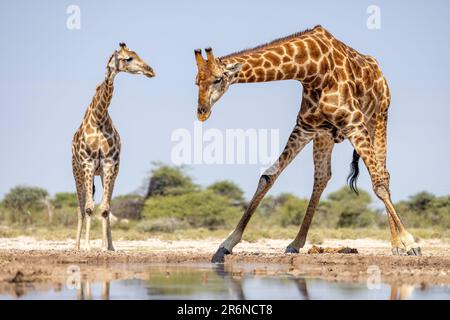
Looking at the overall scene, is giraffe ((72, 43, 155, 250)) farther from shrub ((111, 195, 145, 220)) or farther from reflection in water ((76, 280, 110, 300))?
shrub ((111, 195, 145, 220))

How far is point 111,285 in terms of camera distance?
933 centimetres

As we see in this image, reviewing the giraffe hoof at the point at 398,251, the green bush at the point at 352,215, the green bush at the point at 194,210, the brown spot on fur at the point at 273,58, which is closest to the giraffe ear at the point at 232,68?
the brown spot on fur at the point at 273,58

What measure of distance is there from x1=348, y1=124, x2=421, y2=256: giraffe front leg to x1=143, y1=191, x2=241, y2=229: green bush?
21.5 meters

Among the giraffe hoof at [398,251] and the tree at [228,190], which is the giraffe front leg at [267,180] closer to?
the giraffe hoof at [398,251]

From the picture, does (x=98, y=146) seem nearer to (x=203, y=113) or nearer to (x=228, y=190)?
(x=203, y=113)

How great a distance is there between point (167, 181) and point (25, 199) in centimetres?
605

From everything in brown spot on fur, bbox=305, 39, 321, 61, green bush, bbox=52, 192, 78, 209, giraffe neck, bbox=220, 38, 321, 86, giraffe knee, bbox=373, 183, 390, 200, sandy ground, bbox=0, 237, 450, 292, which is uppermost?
brown spot on fur, bbox=305, 39, 321, 61

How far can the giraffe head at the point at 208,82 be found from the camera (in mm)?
11445

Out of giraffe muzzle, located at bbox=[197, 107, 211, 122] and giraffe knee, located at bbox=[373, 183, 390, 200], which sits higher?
giraffe muzzle, located at bbox=[197, 107, 211, 122]

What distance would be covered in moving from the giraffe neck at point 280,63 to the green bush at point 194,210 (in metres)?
21.8

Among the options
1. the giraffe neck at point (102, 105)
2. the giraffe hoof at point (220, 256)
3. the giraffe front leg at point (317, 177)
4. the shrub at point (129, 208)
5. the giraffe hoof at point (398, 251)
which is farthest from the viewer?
the shrub at point (129, 208)

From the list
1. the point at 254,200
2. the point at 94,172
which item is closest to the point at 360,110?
the point at 254,200

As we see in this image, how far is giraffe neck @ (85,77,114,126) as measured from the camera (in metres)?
15.1

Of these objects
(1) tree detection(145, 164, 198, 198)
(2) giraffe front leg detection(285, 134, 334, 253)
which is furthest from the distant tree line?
(2) giraffe front leg detection(285, 134, 334, 253)
